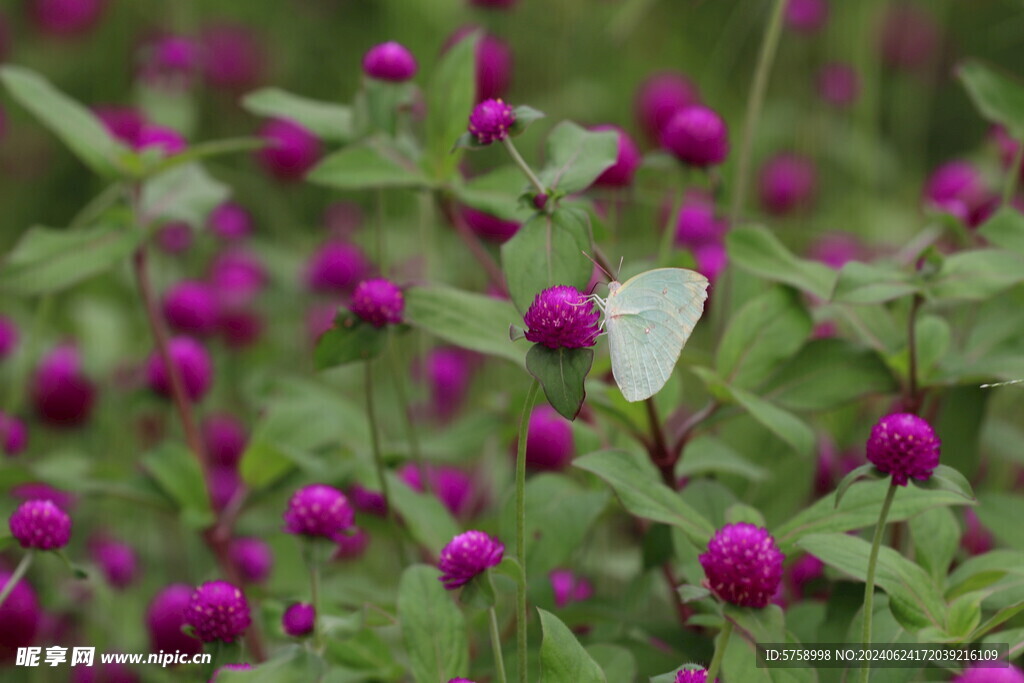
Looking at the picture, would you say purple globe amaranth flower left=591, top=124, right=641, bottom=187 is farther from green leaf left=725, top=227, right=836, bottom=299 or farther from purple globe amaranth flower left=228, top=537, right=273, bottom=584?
purple globe amaranth flower left=228, top=537, right=273, bottom=584

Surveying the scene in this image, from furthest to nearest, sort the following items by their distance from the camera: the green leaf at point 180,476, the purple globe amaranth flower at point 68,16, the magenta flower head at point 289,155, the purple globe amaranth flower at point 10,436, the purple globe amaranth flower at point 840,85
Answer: the purple globe amaranth flower at point 68,16, the purple globe amaranth flower at point 840,85, the magenta flower head at point 289,155, the purple globe amaranth flower at point 10,436, the green leaf at point 180,476

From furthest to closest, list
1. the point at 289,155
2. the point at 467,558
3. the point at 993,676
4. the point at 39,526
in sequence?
the point at 289,155, the point at 39,526, the point at 467,558, the point at 993,676

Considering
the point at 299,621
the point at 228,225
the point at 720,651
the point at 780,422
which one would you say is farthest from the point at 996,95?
the point at 228,225

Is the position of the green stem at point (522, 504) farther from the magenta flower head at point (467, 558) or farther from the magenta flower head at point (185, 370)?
the magenta flower head at point (185, 370)

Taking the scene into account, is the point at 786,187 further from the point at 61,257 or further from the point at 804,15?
the point at 61,257

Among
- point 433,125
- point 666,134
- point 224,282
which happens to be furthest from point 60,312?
point 666,134

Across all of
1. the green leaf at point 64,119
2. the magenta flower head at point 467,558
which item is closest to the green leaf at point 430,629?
the magenta flower head at point 467,558
